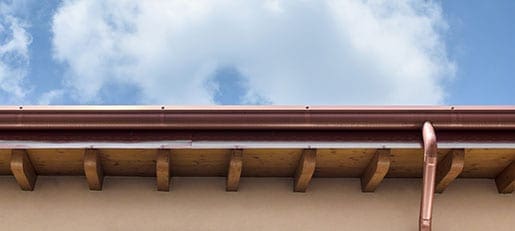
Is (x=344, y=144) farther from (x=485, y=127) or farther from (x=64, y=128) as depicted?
(x=64, y=128)

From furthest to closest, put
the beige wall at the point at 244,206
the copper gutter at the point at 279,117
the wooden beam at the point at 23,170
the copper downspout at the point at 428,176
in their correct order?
the beige wall at the point at 244,206
the wooden beam at the point at 23,170
the copper gutter at the point at 279,117
the copper downspout at the point at 428,176

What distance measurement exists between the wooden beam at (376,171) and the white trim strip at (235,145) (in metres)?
0.13

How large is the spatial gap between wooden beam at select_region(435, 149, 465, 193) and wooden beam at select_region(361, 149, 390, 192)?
496 millimetres

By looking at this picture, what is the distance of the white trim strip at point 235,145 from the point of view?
5473mm

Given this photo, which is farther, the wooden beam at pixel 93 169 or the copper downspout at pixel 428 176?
the wooden beam at pixel 93 169

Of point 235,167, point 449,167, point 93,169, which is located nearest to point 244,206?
point 235,167

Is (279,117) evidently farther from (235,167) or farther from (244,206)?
(244,206)

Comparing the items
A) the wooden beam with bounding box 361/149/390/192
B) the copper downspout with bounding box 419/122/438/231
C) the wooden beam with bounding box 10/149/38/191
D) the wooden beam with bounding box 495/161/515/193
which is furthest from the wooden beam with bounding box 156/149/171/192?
the wooden beam with bounding box 495/161/515/193

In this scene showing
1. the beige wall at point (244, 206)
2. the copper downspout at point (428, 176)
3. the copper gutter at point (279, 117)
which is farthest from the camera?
the beige wall at point (244, 206)

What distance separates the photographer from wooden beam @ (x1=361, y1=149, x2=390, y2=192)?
5605mm

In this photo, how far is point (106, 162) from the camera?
5828 millimetres

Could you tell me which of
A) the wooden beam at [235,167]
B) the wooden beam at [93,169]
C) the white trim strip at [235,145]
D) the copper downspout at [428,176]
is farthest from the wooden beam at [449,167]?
the wooden beam at [93,169]

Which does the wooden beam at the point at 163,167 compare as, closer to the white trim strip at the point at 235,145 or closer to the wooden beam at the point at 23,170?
the white trim strip at the point at 235,145

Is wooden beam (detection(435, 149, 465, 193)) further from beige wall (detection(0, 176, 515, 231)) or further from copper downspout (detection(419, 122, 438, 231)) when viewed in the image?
copper downspout (detection(419, 122, 438, 231))
